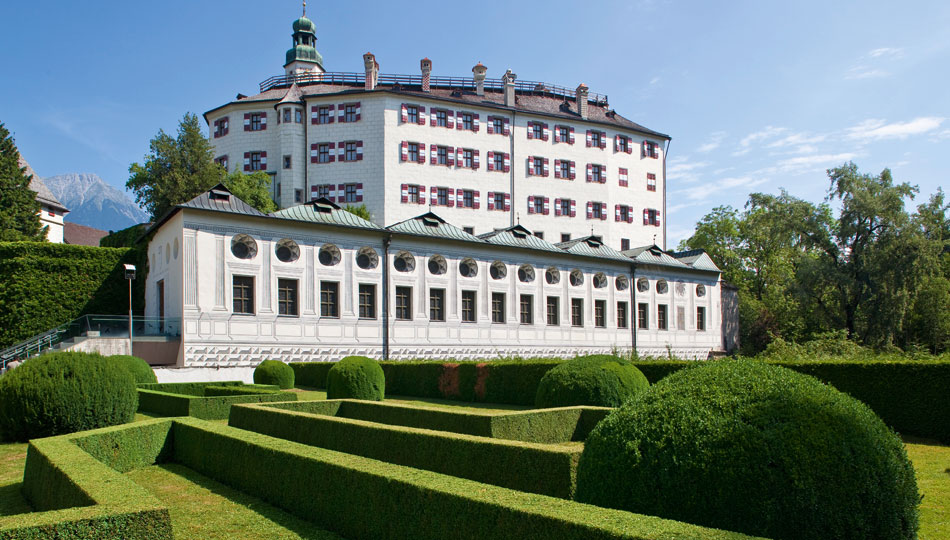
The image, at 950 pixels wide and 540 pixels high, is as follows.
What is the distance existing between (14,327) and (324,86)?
31532 millimetres

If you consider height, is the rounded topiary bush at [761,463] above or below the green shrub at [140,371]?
above

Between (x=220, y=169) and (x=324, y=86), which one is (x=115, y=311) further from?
(x=324, y=86)

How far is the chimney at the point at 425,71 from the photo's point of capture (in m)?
54.7

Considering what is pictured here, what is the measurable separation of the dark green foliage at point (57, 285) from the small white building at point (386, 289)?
2.29 m

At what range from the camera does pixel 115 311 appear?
3472 centimetres

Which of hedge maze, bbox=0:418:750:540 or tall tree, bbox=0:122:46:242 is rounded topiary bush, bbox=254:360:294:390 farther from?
tall tree, bbox=0:122:46:242

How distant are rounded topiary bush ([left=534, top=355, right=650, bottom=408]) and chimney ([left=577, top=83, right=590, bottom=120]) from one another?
144 feet

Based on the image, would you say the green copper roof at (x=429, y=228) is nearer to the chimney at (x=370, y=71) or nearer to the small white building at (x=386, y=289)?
the small white building at (x=386, y=289)

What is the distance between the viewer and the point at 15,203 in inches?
1534

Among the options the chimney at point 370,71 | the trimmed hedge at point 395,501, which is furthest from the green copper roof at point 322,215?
the chimney at point 370,71

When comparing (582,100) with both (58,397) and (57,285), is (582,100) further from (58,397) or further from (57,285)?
(58,397)

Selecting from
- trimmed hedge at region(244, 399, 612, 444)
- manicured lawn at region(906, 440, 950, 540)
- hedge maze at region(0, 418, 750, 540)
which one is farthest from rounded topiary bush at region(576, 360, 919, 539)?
trimmed hedge at region(244, 399, 612, 444)

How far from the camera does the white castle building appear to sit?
2950cm

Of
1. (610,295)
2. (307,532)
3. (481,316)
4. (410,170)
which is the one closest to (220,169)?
(410,170)
